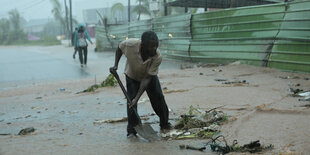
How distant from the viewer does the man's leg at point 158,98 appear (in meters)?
4.24

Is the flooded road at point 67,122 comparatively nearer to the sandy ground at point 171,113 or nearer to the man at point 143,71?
the sandy ground at point 171,113

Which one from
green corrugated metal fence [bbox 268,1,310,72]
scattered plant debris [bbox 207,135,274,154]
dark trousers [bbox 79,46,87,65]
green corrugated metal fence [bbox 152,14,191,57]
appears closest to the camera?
scattered plant debris [bbox 207,135,274,154]

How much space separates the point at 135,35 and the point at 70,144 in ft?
48.3

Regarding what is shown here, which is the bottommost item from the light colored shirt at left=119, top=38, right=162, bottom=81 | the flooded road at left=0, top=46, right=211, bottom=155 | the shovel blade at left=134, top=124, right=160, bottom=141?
the flooded road at left=0, top=46, right=211, bottom=155

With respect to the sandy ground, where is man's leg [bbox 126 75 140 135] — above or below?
above

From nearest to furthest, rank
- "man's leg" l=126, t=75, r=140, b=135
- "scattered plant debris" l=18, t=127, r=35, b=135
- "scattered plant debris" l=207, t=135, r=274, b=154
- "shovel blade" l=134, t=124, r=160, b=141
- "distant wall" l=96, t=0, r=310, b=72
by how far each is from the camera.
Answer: "scattered plant debris" l=207, t=135, r=274, b=154, "shovel blade" l=134, t=124, r=160, b=141, "man's leg" l=126, t=75, r=140, b=135, "scattered plant debris" l=18, t=127, r=35, b=135, "distant wall" l=96, t=0, r=310, b=72

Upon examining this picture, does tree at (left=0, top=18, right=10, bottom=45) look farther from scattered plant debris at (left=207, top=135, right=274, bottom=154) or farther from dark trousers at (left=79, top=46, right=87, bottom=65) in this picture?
scattered plant debris at (left=207, top=135, right=274, bottom=154)

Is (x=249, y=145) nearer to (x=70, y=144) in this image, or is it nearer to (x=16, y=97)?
(x=70, y=144)

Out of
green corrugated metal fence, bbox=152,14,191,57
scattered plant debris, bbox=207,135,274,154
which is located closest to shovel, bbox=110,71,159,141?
scattered plant debris, bbox=207,135,274,154

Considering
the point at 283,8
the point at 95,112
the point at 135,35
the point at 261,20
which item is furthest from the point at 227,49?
the point at 135,35

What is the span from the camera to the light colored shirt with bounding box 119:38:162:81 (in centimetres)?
387

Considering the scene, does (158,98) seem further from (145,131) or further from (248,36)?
(248,36)

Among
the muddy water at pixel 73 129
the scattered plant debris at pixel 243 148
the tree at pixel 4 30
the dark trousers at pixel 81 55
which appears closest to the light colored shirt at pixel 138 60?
the muddy water at pixel 73 129

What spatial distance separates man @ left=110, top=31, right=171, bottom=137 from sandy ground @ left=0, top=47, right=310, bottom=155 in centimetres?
37
